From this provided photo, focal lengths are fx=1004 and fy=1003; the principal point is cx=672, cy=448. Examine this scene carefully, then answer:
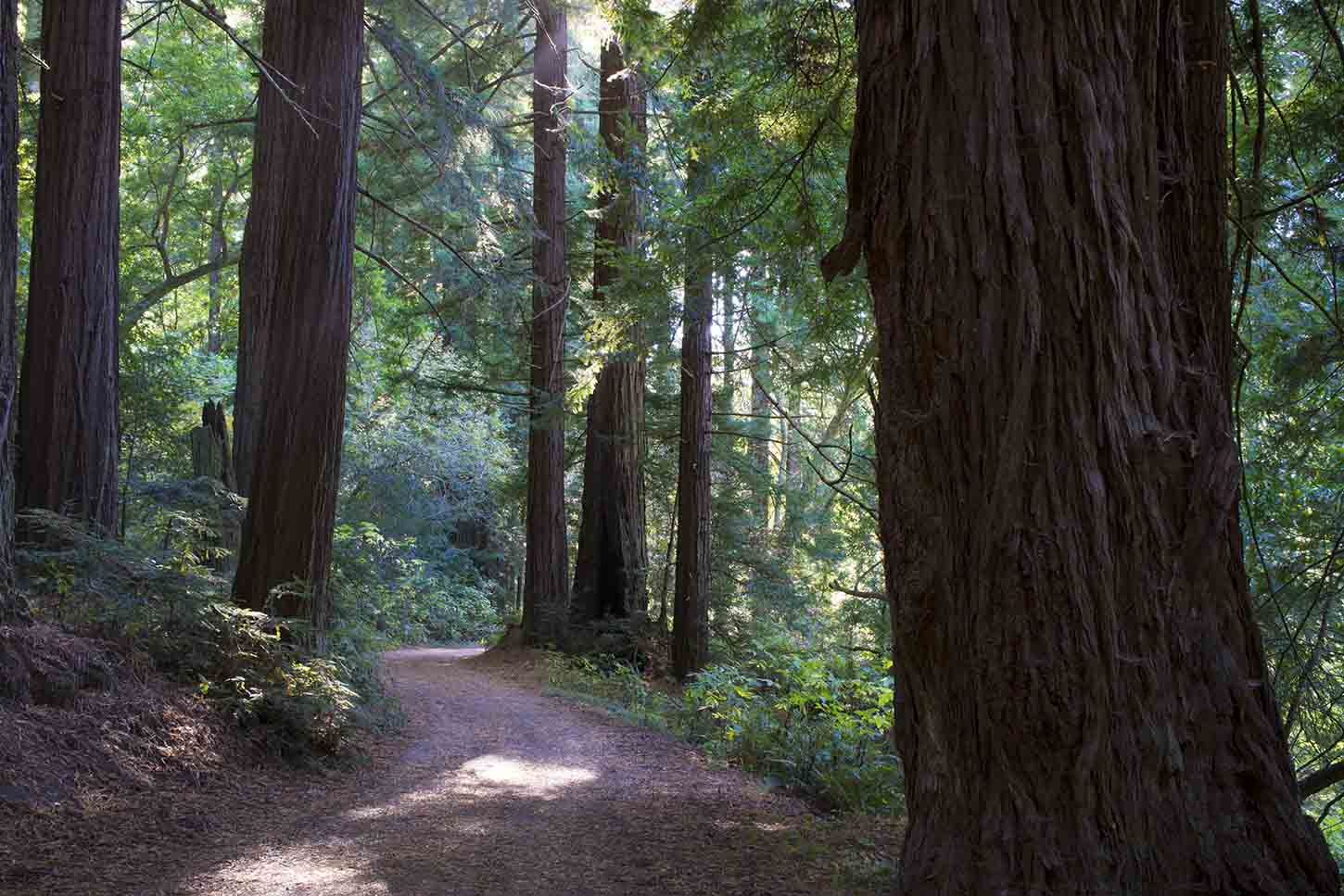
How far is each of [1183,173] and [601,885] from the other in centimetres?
345

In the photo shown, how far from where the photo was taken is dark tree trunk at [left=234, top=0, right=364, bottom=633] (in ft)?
24.6

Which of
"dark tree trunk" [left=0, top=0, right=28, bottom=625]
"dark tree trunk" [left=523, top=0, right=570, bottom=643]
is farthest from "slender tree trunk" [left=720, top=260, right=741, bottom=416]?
"dark tree trunk" [left=0, top=0, right=28, bottom=625]

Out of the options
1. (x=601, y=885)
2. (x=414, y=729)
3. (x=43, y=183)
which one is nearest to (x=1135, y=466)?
(x=601, y=885)

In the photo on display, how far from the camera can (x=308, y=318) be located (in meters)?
7.71

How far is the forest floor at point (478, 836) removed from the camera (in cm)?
410

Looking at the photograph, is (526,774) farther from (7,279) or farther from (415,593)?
(415,593)

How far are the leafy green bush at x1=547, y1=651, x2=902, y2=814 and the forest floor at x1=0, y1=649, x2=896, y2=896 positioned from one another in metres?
0.41

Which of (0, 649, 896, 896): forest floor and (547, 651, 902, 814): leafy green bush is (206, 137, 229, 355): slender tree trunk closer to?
(547, 651, 902, 814): leafy green bush

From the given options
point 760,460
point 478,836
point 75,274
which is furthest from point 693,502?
point 478,836

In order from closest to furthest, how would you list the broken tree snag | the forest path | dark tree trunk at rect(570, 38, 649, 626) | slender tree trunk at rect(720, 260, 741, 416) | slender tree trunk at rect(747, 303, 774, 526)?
1. the forest path
2. slender tree trunk at rect(720, 260, 741, 416)
3. the broken tree snag
4. dark tree trunk at rect(570, 38, 649, 626)
5. slender tree trunk at rect(747, 303, 774, 526)

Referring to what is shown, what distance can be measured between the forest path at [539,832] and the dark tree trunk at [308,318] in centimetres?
173

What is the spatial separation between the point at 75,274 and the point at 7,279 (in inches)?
135

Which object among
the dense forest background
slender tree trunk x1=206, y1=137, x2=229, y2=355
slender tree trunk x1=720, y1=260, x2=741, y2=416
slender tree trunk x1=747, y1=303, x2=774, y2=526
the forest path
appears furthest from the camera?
slender tree trunk x1=206, y1=137, x2=229, y2=355

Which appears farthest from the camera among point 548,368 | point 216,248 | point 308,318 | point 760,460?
point 216,248
